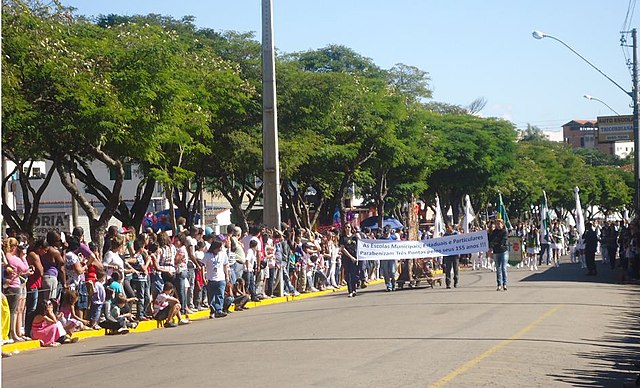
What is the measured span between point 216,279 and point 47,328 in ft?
17.9

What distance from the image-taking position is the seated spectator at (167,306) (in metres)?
19.0

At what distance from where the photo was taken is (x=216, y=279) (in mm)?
21109

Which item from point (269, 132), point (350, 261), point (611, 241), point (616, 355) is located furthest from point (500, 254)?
point (611, 241)

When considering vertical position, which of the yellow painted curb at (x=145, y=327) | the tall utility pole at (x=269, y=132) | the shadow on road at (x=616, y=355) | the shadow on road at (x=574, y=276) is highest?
the tall utility pole at (x=269, y=132)

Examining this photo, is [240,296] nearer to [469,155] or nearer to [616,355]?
[616,355]

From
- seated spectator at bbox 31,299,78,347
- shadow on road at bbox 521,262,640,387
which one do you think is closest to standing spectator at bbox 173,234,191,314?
seated spectator at bbox 31,299,78,347

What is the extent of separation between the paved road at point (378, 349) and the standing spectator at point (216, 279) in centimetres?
52

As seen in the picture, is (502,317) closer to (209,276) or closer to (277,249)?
(209,276)

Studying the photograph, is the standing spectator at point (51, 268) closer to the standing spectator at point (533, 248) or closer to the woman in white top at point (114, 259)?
the woman in white top at point (114, 259)

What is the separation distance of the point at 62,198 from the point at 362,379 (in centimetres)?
6759

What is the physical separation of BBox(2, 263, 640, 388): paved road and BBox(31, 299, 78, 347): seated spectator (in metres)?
0.45

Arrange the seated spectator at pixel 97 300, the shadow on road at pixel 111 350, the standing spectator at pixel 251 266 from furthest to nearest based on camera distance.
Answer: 1. the standing spectator at pixel 251 266
2. the seated spectator at pixel 97 300
3. the shadow on road at pixel 111 350

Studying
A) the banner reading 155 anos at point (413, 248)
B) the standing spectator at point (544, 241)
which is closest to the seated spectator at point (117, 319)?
the banner reading 155 anos at point (413, 248)

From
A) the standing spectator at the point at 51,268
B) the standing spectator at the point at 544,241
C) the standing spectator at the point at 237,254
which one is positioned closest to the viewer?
the standing spectator at the point at 51,268
